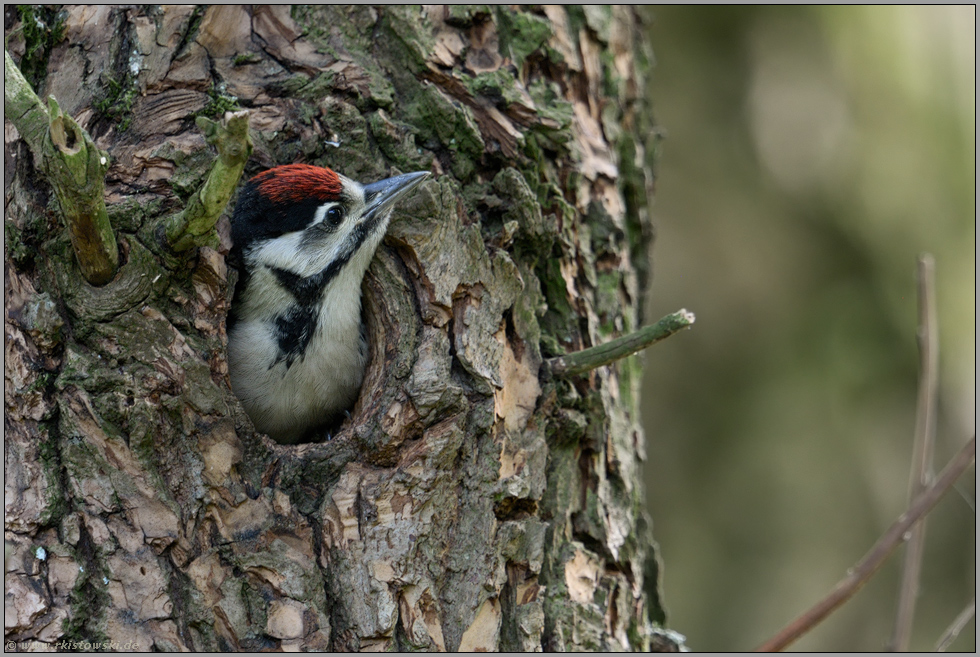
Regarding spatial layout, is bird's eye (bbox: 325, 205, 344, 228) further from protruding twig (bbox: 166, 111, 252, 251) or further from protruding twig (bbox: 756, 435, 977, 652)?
protruding twig (bbox: 756, 435, 977, 652)

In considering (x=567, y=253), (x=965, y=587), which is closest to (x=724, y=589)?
(x=965, y=587)

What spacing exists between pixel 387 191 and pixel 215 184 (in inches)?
41.3

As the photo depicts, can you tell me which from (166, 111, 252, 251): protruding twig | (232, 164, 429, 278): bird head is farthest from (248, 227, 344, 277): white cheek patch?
(166, 111, 252, 251): protruding twig

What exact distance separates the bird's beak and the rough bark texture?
0.07 metres

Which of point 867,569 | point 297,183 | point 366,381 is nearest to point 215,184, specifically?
point 297,183

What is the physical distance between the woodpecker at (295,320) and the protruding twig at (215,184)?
820mm

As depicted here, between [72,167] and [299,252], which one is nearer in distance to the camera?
[72,167]

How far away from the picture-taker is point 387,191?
3.71 meters

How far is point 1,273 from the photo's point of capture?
3242 millimetres

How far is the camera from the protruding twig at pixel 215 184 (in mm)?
2553

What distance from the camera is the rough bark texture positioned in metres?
3.06

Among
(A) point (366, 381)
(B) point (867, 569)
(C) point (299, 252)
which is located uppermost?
(C) point (299, 252)

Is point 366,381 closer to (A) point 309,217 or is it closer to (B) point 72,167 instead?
(A) point 309,217

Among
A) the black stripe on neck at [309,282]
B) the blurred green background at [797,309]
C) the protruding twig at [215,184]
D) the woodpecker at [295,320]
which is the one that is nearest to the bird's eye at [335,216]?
the woodpecker at [295,320]
